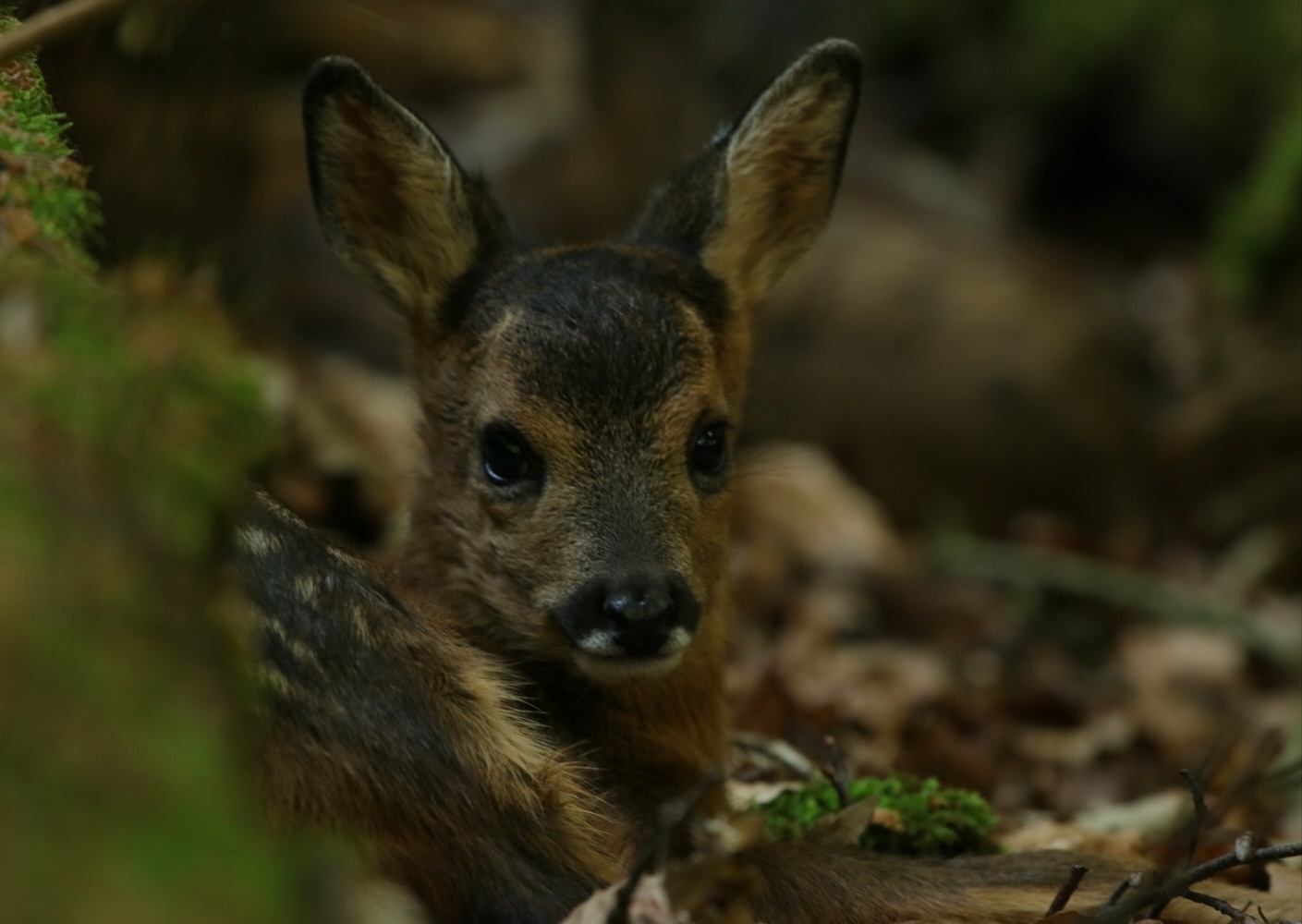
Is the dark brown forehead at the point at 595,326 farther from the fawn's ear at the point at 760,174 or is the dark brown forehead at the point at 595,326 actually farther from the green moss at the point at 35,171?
the green moss at the point at 35,171

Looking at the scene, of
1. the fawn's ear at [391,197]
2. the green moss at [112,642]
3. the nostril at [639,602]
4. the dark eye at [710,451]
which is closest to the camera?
the green moss at [112,642]

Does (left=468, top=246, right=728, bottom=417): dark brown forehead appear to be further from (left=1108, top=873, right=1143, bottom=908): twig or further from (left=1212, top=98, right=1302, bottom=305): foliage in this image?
(left=1212, top=98, right=1302, bottom=305): foliage

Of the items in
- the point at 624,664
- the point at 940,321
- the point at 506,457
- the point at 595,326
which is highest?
the point at 595,326

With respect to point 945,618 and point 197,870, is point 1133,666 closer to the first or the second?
point 945,618

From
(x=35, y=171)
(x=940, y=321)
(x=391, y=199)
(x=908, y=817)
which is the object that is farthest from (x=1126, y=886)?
(x=940, y=321)

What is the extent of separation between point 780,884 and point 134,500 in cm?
196

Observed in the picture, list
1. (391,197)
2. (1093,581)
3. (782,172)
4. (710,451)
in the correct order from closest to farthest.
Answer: (710,451) < (391,197) < (782,172) < (1093,581)

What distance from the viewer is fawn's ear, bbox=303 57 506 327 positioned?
5047mm

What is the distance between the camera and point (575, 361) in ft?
15.4

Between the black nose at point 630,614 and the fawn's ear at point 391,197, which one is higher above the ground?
the fawn's ear at point 391,197

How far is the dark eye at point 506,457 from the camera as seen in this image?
4.77m

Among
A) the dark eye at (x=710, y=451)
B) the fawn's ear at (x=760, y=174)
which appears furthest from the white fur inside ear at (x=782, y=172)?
the dark eye at (x=710, y=451)

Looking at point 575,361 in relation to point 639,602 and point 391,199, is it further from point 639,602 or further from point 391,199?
point 391,199

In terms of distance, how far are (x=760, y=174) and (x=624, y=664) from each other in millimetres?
1991
